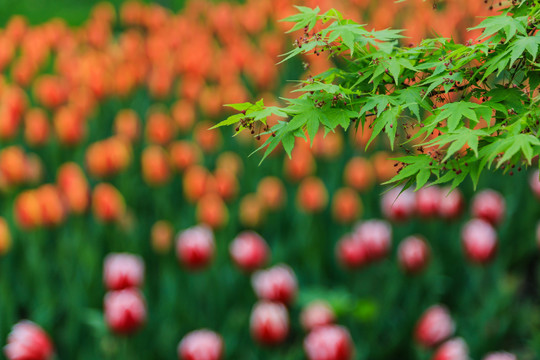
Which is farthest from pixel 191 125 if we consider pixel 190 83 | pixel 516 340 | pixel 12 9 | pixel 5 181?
pixel 12 9

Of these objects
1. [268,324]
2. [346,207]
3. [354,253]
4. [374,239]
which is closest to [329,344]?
[268,324]

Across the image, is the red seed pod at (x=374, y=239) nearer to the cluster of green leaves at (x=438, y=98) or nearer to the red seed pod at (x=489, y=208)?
the red seed pod at (x=489, y=208)

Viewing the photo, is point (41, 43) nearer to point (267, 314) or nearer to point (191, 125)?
point (191, 125)

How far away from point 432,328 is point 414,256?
38 cm

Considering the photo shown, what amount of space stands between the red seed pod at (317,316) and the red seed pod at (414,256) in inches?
19.5

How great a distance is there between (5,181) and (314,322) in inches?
76.6

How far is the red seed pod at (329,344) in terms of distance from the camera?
2.72 meters

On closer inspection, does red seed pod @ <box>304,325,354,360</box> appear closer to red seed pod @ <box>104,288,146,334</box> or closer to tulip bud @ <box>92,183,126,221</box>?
red seed pod @ <box>104,288,146,334</box>

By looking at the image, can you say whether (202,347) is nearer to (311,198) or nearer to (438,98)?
(311,198)

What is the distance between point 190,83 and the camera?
4656mm

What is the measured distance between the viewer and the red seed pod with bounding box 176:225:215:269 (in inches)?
124

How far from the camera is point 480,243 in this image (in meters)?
3.24

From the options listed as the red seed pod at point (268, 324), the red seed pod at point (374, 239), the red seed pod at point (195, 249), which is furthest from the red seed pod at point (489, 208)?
the red seed pod at point (195, 249)

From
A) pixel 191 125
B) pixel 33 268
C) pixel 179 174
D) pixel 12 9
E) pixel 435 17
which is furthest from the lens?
pixel 12 9
